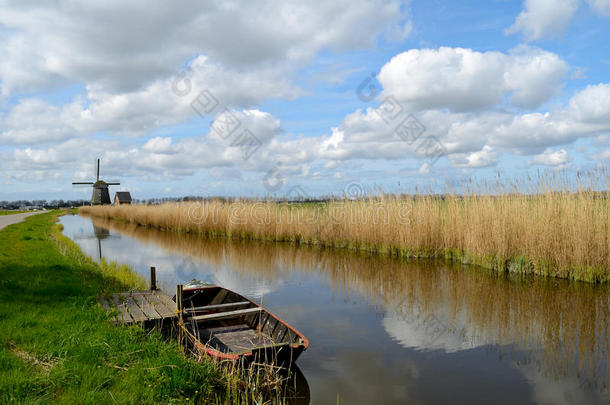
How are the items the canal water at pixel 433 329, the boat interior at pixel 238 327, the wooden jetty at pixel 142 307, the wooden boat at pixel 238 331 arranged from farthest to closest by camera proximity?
the wooden jetty at pixel 142 307 < the boat interior at pixel 238 327 < the canal water at pixel 433 329 < the wooden boat at pixel 238 331

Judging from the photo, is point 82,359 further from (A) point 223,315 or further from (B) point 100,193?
(B) point 100,193

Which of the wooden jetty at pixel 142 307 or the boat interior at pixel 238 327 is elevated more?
the wooden jetty at pixel 142 307

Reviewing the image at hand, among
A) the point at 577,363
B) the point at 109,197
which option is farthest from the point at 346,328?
the point at 109,197

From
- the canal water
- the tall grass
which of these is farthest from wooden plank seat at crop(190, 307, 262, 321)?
the tall grass

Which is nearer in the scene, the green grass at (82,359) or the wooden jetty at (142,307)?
the green grass at (82,359)

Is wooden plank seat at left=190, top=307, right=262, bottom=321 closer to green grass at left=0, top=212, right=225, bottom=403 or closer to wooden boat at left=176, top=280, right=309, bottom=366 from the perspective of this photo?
wooden boat at left=176, top=280, right=309, bottom=366

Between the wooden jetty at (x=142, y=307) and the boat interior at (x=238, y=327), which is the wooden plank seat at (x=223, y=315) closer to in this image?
the boat interior at (x=238, y=327)

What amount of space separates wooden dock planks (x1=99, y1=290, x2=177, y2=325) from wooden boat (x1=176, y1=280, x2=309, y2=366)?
0.39 meters

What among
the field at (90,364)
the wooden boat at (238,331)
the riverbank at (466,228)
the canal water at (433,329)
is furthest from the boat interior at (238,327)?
the riverbank at (466,228)

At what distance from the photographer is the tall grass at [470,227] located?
9.52m

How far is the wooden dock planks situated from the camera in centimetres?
613

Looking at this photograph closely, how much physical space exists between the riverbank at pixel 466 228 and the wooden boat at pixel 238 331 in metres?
7.63

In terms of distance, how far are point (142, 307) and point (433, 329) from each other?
16.7 feet

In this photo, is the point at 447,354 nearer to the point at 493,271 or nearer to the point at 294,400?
the point at 294,400
